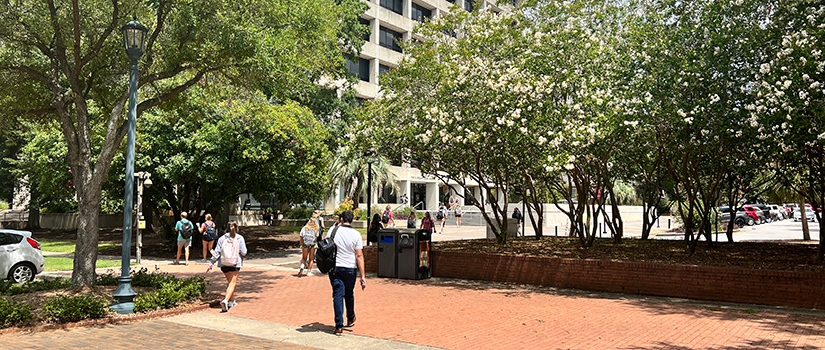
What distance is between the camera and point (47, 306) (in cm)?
845

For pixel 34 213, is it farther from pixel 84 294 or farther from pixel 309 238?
pixel 84 294

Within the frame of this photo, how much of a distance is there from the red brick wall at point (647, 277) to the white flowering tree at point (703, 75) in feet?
8.44

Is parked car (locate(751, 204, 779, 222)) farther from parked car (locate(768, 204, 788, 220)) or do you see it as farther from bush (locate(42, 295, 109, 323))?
bush (locate(42, 295, 109, 323))

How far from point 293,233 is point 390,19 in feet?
90.1

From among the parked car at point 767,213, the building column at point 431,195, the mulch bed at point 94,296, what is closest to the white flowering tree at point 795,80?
the mulch bed at point 94,296

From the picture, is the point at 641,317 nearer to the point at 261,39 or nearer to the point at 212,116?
the point at 261,39

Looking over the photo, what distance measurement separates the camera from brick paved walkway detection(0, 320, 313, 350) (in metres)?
7.26

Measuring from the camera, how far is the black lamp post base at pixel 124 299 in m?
9.13

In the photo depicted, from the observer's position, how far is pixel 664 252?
13445 millimetres

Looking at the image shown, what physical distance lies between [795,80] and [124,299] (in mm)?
11271

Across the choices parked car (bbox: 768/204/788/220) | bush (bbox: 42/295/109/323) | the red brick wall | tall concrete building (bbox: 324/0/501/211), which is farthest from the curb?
parked car (bbox: 768/204/788/220)

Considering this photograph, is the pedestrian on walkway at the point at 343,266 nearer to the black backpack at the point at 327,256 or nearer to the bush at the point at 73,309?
the black backpack at the point at 327,256

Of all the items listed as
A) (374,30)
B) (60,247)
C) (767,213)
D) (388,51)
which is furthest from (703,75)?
(767,213)

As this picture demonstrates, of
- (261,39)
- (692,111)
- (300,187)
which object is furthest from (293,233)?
(692,111)
